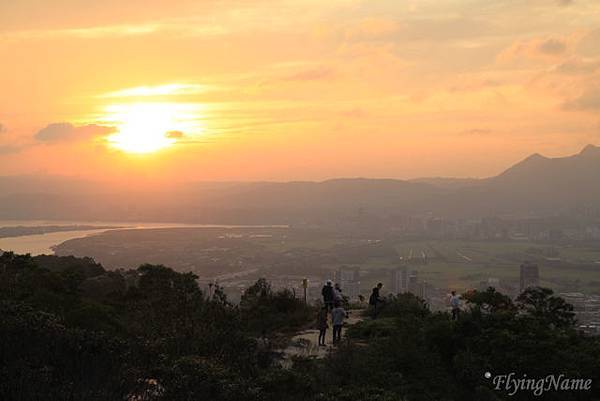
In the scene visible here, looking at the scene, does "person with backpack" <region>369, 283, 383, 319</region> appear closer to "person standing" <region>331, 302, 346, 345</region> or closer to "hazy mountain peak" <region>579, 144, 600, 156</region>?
"person standing" <region>331, 302, 346, 345</region>

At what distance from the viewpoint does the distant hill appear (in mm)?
114125

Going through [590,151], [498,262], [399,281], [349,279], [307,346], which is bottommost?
[349,279]

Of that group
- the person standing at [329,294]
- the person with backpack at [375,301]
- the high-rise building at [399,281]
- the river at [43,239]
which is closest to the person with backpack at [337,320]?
the person standing at [329,294]

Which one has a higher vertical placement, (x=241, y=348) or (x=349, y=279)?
(x=241, y=348)

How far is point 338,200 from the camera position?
141 meters

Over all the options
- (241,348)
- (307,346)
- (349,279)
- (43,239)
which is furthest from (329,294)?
(43,239)

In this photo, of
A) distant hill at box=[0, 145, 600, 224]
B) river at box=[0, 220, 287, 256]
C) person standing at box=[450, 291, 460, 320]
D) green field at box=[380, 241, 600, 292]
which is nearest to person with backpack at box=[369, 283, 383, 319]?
person standing at box=[450, 291, 460, 320]

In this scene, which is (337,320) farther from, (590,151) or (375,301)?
(590,151)

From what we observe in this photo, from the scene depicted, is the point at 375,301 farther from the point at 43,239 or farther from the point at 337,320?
the point at 43,239

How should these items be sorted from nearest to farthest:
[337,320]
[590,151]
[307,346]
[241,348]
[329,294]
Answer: [241,348] → [307,346] → [337,320] → [329,294] → [590,151]

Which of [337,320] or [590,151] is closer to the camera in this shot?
[337,320]

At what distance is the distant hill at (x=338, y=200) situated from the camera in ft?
374

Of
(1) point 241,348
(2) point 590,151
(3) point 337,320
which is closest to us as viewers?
(1) point 241,348

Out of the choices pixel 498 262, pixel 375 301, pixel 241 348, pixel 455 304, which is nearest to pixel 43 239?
pixel 498 262
